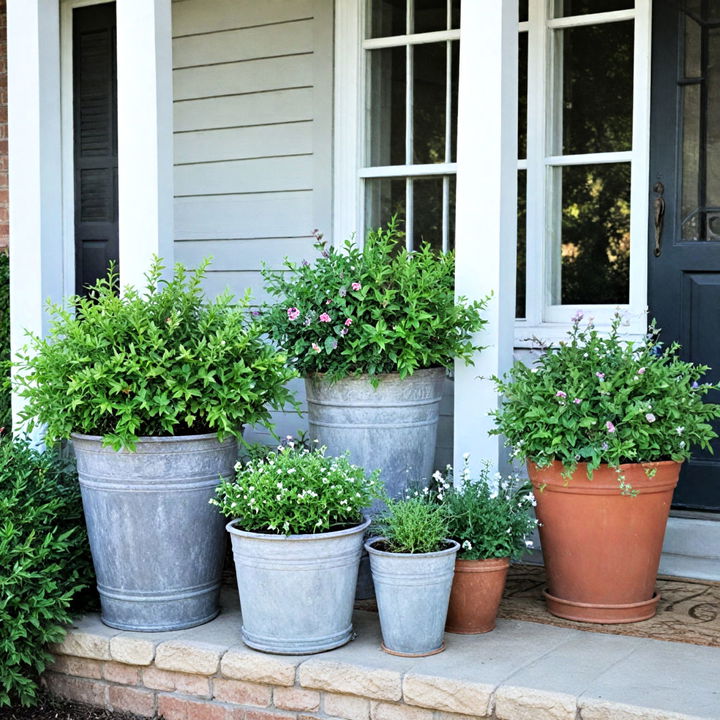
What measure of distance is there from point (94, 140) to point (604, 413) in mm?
3433

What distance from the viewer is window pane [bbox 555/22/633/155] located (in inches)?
164

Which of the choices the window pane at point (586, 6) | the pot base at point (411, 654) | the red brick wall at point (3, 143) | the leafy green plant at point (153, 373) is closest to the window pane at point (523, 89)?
the window pane at point (586, 6)

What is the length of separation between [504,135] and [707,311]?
1.16 metres

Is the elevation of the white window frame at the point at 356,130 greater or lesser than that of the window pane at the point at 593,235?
greater

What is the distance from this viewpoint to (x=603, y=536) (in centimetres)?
323

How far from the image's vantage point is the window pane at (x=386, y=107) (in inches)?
185

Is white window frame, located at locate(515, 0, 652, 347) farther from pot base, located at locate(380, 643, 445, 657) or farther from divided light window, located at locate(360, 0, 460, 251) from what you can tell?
pot base, located at locate(380, 643, 445, 657)

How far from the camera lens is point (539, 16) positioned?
4.26 m

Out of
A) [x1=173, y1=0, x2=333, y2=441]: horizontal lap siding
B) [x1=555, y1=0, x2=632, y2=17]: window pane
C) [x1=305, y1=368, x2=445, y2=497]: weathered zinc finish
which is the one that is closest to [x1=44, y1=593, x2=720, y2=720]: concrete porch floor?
[x1=305, y1=368, x2=445, y2=497]: weathered zinc finish

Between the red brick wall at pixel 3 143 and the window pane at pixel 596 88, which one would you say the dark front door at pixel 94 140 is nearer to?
the red brick wall at pixel 3 143

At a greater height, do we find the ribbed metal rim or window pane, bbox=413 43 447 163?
window pane, bbox=413 43 447 163

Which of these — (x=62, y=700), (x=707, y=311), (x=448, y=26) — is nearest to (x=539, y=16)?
(x=448, y=26)

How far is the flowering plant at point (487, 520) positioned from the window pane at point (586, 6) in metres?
1.99

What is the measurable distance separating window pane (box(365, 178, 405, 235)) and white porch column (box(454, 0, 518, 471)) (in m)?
1.18
